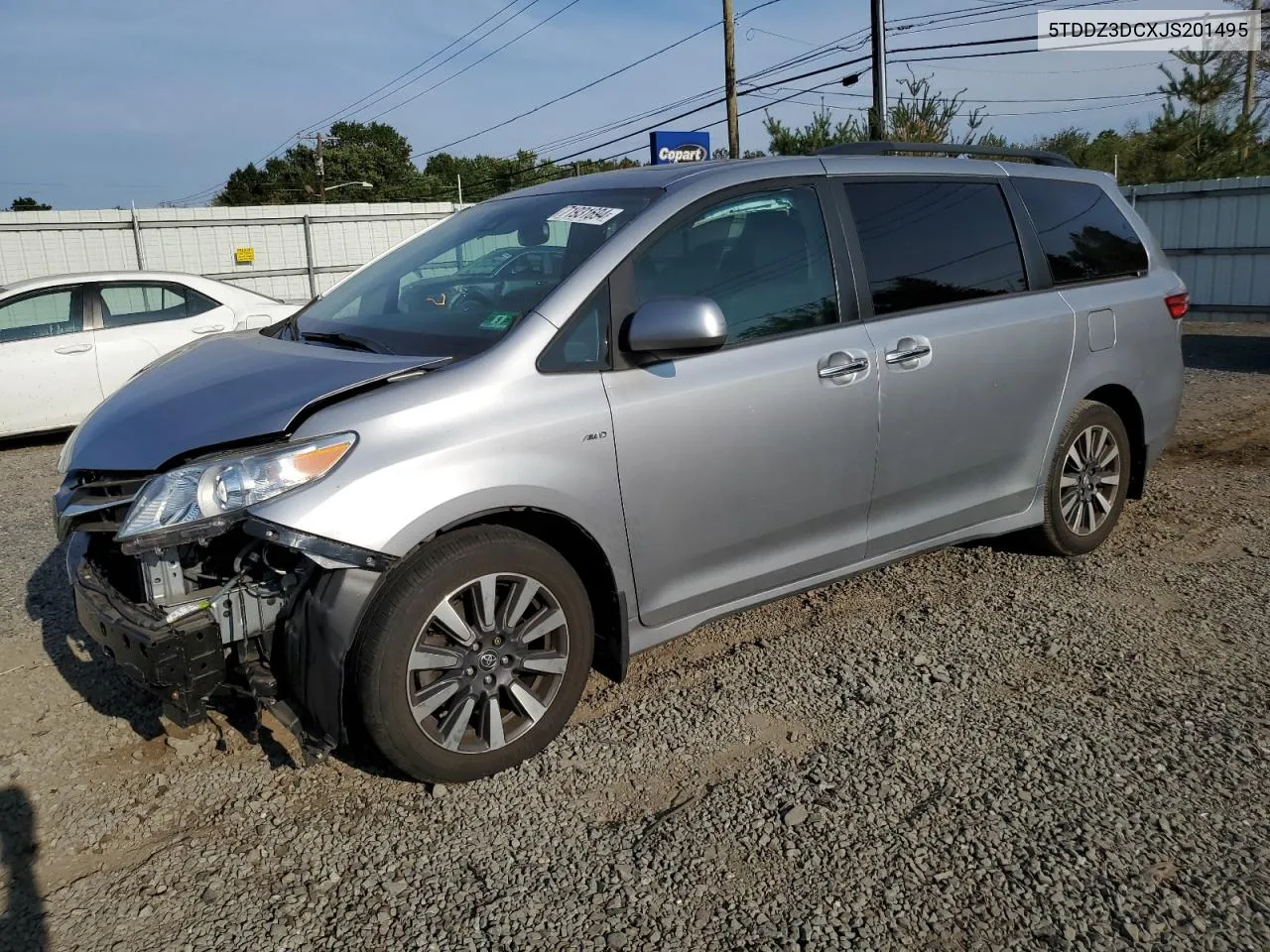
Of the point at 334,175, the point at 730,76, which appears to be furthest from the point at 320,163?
the point at 730,76

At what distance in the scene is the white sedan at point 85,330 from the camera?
8531 mm

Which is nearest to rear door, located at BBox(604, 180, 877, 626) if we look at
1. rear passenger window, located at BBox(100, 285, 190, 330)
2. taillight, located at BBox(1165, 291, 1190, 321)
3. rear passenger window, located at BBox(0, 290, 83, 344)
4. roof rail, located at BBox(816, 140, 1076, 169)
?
roof rail, located at BBox(816, 140, 1076, 169)

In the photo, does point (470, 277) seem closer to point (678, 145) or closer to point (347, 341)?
point (347, 341)

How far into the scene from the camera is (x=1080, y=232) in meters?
4.73

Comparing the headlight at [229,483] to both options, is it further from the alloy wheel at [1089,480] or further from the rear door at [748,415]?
the alloy wheel at [1089,480]

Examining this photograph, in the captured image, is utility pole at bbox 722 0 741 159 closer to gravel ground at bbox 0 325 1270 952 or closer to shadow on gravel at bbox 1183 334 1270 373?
shadow on gravel at bbox 1183 334 1270 373

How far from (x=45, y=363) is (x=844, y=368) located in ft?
25.1

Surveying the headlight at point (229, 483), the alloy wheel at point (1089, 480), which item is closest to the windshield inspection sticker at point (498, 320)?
the headlight at point (229, 483)

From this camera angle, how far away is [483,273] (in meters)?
3.68

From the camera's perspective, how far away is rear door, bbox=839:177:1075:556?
12.7 feet

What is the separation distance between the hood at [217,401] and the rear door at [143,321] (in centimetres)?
586

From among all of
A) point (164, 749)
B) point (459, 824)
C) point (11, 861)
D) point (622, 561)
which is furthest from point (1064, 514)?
point (11, 861)

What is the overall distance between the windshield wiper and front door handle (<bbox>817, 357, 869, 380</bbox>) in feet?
5.01

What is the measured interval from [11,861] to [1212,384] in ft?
34.4
